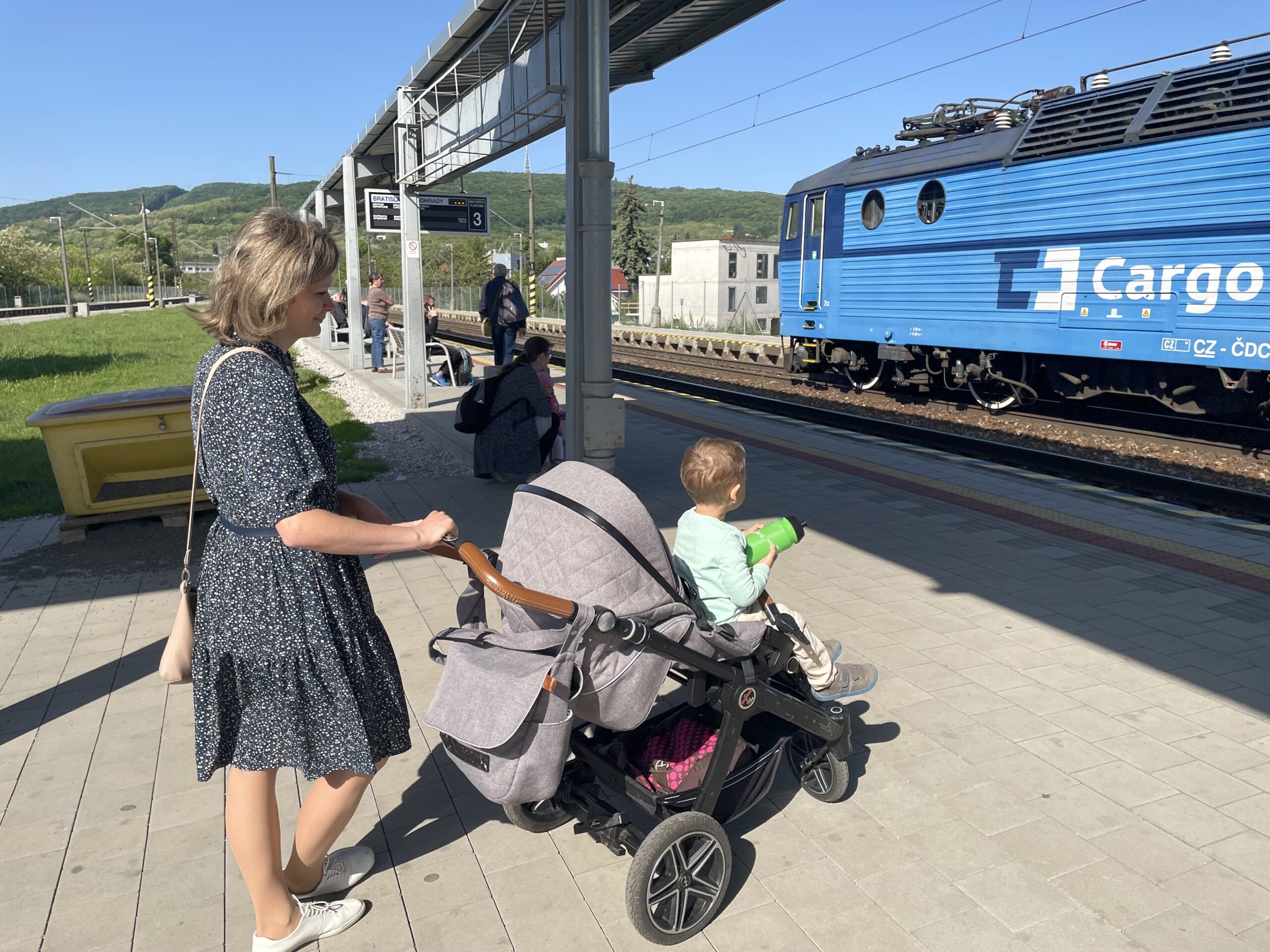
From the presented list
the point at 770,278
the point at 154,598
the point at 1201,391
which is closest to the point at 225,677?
the point at 154,598

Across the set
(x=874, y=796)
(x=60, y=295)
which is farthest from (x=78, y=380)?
(x=60, y=295)

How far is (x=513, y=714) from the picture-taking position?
8.11ft

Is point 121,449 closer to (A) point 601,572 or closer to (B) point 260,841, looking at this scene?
(B) point 260,841

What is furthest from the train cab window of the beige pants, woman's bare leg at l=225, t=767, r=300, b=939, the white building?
the white building

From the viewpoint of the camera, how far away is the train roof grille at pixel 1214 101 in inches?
400

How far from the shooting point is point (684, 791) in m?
3.00

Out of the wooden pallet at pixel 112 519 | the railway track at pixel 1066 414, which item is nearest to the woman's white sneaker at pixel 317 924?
the wooden pallet at pixel 112 519

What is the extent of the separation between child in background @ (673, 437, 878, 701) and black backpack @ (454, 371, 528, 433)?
5.20 metres

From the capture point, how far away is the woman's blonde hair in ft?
7.84

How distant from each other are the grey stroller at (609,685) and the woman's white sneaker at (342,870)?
62cm

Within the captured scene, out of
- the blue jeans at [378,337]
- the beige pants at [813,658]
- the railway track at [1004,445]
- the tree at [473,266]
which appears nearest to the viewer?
the beige pants at [813,658]

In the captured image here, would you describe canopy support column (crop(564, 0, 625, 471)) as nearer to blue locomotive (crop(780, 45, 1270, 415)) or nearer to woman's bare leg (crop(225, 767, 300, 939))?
woman's bare leg (crop(225, 767, 300, 939))

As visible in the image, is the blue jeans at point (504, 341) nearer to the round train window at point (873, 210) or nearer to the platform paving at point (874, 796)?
the round train window at point (873, 210)

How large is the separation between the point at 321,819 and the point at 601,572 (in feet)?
3.56
